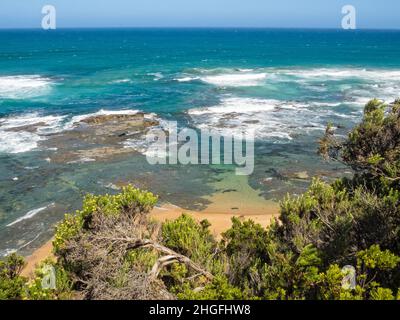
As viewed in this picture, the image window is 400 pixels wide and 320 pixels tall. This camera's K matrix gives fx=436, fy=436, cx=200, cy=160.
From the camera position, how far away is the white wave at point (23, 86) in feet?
194

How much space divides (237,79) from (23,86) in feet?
112

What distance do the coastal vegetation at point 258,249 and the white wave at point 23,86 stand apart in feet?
164

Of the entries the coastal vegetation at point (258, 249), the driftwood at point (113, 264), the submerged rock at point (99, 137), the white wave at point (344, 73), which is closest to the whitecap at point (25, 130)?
the submerged rock at point (99, 137)

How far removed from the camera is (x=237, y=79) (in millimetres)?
74250

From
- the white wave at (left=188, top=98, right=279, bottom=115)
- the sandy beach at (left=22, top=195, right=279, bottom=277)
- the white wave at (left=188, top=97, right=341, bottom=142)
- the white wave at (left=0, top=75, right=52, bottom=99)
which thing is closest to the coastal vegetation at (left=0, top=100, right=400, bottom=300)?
the sandy beach at (left=22, top=195, right=279, bottom=277)

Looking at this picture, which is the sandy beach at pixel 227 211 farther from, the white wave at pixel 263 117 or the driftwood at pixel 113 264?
the white wave at pixel 263 117

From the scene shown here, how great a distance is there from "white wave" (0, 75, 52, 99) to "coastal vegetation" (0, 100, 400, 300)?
49860 mm

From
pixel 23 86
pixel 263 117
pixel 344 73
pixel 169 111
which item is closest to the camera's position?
pixel 263 117

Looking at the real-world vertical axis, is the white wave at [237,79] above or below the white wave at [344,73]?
below

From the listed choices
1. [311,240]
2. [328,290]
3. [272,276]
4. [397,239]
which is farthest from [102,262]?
[397,239]

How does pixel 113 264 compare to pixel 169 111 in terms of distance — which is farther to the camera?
pixel 169 111

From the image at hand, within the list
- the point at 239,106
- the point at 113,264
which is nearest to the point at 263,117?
the point at 239,106

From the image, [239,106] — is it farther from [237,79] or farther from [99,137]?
[237,79]

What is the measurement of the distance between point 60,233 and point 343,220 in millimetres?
8769
